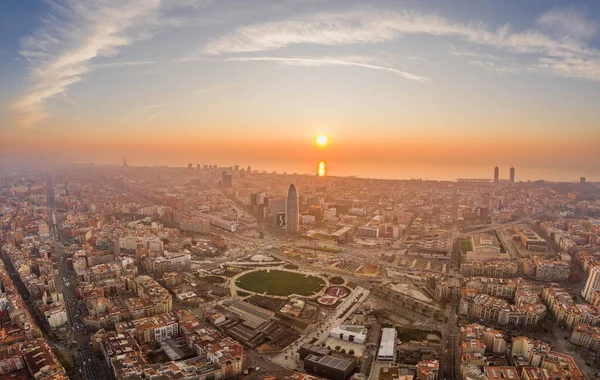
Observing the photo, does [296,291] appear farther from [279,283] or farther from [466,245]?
[466,245]

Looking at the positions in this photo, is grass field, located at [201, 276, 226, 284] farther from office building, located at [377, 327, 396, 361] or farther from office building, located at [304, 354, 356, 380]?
office building, located at [377, 327, 396, 361]

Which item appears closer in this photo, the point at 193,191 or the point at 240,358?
the point at 240,358

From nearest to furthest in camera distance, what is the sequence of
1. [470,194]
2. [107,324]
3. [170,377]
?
1. [170,377]
2. [107,324]
3. [470,194]

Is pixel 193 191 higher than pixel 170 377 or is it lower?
higher

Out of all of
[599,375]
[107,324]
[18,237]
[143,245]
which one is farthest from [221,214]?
[599,375]

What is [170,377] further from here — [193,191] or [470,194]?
[470,194]
